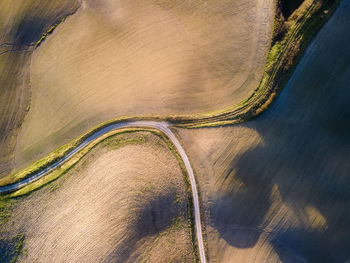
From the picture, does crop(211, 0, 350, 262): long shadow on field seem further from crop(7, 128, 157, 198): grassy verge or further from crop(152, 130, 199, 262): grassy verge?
crop(7, 128, 157, 198): grassy verge

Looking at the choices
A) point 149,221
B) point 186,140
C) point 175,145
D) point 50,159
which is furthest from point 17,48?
point 149,221

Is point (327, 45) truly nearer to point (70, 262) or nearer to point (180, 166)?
point (180, 166)

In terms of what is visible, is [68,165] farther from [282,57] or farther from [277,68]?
[282,57]

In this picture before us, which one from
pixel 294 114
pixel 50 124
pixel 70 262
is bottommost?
pixel 70 262

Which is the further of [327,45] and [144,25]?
[144,25]

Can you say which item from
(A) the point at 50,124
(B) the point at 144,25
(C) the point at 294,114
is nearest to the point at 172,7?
(B) the point at 144,25

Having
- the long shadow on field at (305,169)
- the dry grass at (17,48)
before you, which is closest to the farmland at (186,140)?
the long shadow on field at (305,169)

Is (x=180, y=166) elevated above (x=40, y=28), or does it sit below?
below

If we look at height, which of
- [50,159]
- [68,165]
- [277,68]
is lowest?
[277,68]

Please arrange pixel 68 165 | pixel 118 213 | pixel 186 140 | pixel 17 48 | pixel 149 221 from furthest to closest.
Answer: pixel 17 48
pixel 68 165
pixel 186 140
pixel 149 221
pixel 118 213
